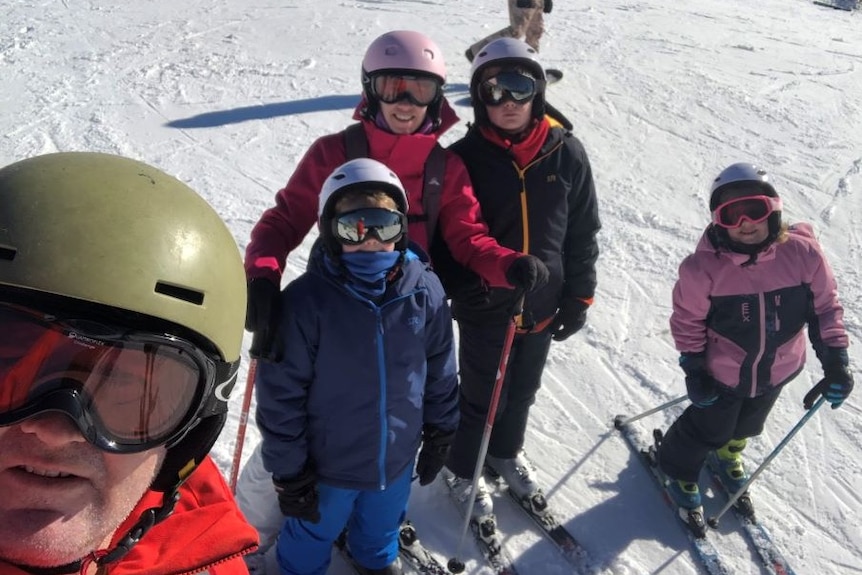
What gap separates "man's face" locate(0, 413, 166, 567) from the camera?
3.78 ft

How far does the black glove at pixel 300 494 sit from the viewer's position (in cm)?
241

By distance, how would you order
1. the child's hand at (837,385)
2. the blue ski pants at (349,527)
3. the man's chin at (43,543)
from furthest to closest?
the child's hand at (837,385) → the blue ski pants at (349,527) → the man's chin at (43,543)

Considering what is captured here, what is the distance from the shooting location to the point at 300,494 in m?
2.44

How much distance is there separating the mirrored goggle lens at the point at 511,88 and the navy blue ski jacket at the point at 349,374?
2.98 feet

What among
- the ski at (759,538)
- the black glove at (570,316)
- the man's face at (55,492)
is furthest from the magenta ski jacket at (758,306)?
the man's face at (55,492)

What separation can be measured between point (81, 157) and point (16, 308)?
0.40 m

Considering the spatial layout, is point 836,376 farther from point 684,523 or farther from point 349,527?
point 349,527

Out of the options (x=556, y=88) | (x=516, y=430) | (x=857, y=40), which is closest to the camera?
(x=516, y=430)

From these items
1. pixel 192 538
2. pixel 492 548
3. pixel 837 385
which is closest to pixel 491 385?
pixel 492 548

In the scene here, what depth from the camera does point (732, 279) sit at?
305 centimetres

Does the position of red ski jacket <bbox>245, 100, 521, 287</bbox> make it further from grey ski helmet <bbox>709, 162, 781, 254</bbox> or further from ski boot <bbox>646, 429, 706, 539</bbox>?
ski boot <bbox>646, 429, 706, 539</bbox>

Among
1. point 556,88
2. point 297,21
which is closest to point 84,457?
point 556,88

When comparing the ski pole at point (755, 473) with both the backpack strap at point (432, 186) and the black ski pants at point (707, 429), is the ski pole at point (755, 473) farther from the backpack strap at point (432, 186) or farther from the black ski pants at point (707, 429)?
the backpack strap at point (432, 186)

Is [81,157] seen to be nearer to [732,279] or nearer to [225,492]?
[225,492]
